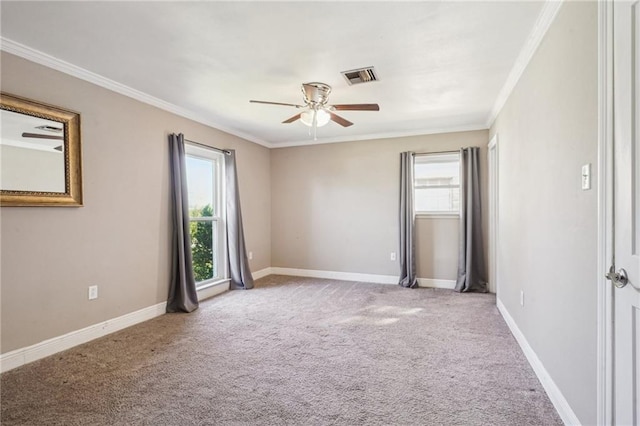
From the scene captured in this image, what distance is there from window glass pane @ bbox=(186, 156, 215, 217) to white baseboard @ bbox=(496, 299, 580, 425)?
155 inches

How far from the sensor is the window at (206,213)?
4449 mm

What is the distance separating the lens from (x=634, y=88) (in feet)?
3.99

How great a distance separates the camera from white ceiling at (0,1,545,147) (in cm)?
201

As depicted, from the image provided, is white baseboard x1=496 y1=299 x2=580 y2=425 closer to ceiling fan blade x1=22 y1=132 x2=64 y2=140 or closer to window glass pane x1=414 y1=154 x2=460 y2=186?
window glass pane x1=414 y1=154 x2=460 y2=186

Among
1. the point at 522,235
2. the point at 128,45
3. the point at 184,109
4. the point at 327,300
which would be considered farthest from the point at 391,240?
the point at 128,45

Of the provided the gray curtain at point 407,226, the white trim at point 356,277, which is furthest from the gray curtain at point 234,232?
the gray curtain at point 407,226

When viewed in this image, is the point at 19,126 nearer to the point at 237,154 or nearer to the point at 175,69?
the point at 175,69

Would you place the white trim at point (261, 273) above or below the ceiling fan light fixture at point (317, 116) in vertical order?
below

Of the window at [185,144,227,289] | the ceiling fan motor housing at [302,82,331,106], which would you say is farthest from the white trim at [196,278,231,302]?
the ceiling fan motor housing at [302,82,331,106]

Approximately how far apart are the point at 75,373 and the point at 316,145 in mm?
4402

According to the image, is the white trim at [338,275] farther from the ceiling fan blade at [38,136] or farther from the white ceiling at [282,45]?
the ceiling fan blade at [38,136]

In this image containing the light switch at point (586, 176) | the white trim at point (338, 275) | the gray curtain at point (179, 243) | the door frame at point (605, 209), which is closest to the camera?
the door frame at point (605, 209)

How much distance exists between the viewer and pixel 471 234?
458 centimetres

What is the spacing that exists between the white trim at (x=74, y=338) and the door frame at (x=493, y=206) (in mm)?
3982
